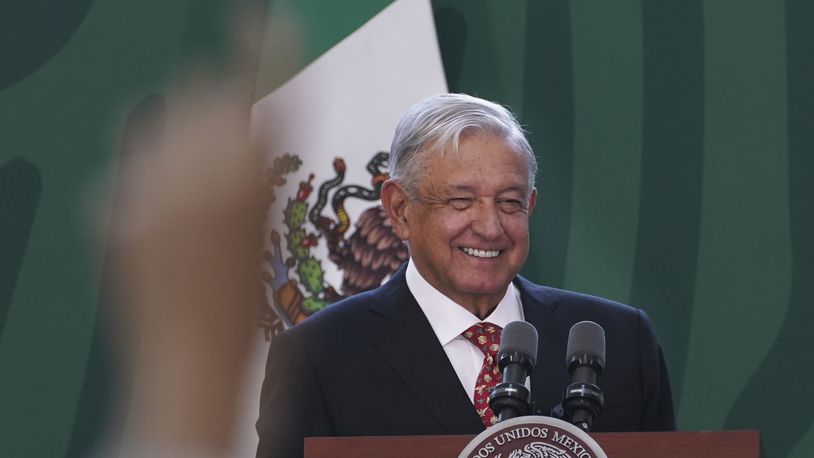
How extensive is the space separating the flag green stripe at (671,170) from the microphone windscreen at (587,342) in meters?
1.94

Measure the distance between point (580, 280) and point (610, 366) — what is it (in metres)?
1.57

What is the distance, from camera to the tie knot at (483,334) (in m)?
2.35

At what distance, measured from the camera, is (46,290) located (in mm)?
3945

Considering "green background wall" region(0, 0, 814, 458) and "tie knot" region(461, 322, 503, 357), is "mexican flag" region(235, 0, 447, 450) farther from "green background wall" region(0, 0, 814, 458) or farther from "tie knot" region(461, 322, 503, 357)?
"tie knot" region(461, 322, 503, 357)

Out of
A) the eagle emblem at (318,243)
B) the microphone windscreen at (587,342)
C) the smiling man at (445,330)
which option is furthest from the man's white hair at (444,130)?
the eagle emblem at (318,243)

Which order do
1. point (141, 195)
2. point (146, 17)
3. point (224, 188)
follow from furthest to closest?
point (146, 17) → point (141, 195) → point (224, 188)

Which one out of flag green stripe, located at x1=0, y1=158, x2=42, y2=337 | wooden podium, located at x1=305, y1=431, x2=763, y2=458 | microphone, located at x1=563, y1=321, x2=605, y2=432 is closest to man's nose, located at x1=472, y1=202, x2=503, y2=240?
microphone, located at x1=563, y1=321, x2=605, y2=432

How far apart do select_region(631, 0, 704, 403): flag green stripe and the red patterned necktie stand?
1.58 meters

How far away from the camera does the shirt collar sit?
2.37m

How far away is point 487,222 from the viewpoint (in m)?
2.29

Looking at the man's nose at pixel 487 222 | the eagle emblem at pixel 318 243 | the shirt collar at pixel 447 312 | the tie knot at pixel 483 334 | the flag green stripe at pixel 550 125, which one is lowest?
the tie knot at pixel 483 334

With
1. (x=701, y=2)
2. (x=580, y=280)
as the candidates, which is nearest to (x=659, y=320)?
(x=580, y=280)

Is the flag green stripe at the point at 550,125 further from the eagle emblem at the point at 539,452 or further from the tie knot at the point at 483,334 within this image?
the eagle emblem at the point at 539,452

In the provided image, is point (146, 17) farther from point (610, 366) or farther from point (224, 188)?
point (610, 366)
